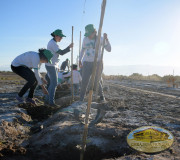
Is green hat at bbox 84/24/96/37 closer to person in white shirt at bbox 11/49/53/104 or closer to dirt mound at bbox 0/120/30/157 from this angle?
person in white shirt at bbox 11/49/53/104

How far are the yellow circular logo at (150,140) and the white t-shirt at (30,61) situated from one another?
2.41 metres

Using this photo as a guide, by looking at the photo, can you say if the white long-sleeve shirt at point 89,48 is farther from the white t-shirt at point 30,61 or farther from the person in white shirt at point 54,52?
the white t-shirt at point 30,61

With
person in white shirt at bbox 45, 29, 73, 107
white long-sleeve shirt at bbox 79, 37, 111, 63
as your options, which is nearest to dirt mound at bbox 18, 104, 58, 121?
person in white shirt at bbox 45, 29, 73, 107

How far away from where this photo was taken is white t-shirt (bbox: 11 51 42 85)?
152 inches

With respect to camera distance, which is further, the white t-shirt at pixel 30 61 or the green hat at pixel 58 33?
the green hat at pixel 58 33

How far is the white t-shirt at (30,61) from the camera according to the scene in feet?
12.7

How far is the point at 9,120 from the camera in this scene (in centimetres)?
320

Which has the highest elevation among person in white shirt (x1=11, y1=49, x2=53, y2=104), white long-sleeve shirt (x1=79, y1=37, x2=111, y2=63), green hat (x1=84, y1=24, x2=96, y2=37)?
green hat (x1=84, y1=24, x2=96, y2=37)

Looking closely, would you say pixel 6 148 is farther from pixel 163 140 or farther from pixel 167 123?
pixel 167 123

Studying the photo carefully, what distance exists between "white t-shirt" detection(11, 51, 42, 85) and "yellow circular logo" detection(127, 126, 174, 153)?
2.41 meters

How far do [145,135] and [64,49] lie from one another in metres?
2.88

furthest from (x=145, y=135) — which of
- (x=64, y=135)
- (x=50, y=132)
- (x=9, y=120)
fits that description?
(x=9, y=120)

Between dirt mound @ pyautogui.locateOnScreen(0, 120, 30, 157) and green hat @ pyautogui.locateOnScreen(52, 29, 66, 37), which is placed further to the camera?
green hat @ pyautogui.locateOnScreen(52, 29, 66, 37)

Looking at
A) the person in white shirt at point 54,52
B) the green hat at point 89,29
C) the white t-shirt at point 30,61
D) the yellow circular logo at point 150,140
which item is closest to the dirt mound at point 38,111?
the person in white shirt at point 54,52
